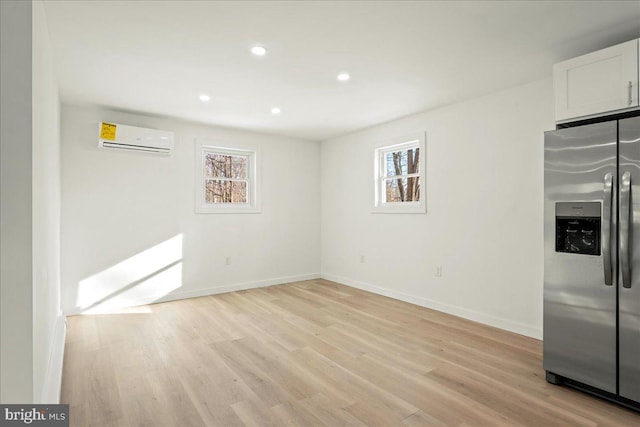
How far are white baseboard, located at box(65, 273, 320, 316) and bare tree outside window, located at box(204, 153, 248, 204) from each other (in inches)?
53.4

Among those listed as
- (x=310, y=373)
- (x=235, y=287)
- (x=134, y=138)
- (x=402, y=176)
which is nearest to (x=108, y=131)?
(x=134, y=138)

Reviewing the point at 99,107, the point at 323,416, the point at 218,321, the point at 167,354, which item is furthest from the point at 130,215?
the point at 323,416

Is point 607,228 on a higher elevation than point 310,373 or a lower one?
higher

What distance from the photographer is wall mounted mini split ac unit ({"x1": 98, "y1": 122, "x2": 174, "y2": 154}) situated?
416 centimetres

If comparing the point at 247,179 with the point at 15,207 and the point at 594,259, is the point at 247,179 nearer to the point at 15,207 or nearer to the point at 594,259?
the point at 15,207

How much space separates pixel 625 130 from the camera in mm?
2211

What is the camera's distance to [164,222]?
473cm

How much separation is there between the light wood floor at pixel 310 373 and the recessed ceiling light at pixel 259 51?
257cm

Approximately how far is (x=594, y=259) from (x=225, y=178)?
469 cm

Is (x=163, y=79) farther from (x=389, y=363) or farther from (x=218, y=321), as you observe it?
(x=389, y=363)

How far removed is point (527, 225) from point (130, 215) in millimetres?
4752

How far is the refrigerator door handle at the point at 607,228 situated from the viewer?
2.26 meters

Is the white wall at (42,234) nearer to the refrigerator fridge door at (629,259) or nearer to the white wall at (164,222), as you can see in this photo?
the white wall at (164,222)

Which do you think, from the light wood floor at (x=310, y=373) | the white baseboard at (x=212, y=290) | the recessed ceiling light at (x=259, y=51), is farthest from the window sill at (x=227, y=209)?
the recessed ceiling light at (x=259, y=51)
